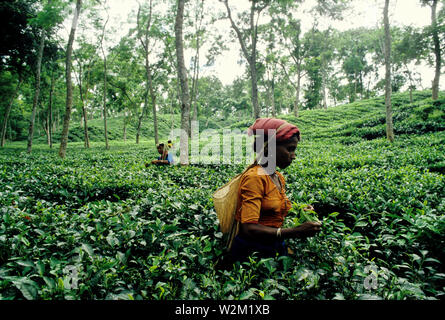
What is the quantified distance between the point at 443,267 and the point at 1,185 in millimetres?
6274

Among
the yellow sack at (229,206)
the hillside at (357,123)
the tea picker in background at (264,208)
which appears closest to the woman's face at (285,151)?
the tea picker in background at (264,208)

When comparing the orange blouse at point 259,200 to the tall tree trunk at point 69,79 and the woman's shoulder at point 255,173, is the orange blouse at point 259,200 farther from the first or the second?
the tall tree trunk at point 69,79

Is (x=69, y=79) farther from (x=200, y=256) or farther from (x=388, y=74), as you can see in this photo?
(x=388, y=74)

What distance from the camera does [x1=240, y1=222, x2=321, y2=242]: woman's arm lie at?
5.97 feet

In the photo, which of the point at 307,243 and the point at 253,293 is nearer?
the point at 253,293

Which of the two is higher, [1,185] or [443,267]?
[1,185]

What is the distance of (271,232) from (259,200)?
0.26m

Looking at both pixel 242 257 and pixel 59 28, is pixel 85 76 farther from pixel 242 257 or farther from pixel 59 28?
pixel 242 257

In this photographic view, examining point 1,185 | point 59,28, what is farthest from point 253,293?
point 59,28

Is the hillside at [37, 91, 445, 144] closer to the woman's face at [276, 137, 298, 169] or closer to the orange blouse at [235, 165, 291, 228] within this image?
the woman's face at [276, 137, 298, 169]

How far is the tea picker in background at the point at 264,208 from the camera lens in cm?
187

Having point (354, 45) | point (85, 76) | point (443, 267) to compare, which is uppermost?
point (354, 45)

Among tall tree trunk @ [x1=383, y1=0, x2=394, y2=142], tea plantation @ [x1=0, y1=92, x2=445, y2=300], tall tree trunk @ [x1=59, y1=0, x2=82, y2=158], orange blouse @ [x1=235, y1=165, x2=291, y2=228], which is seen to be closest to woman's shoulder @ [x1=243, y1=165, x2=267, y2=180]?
orange blouse @ [x1=235, y1=165, x2=291, y2=228]

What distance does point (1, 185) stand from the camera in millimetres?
4359
